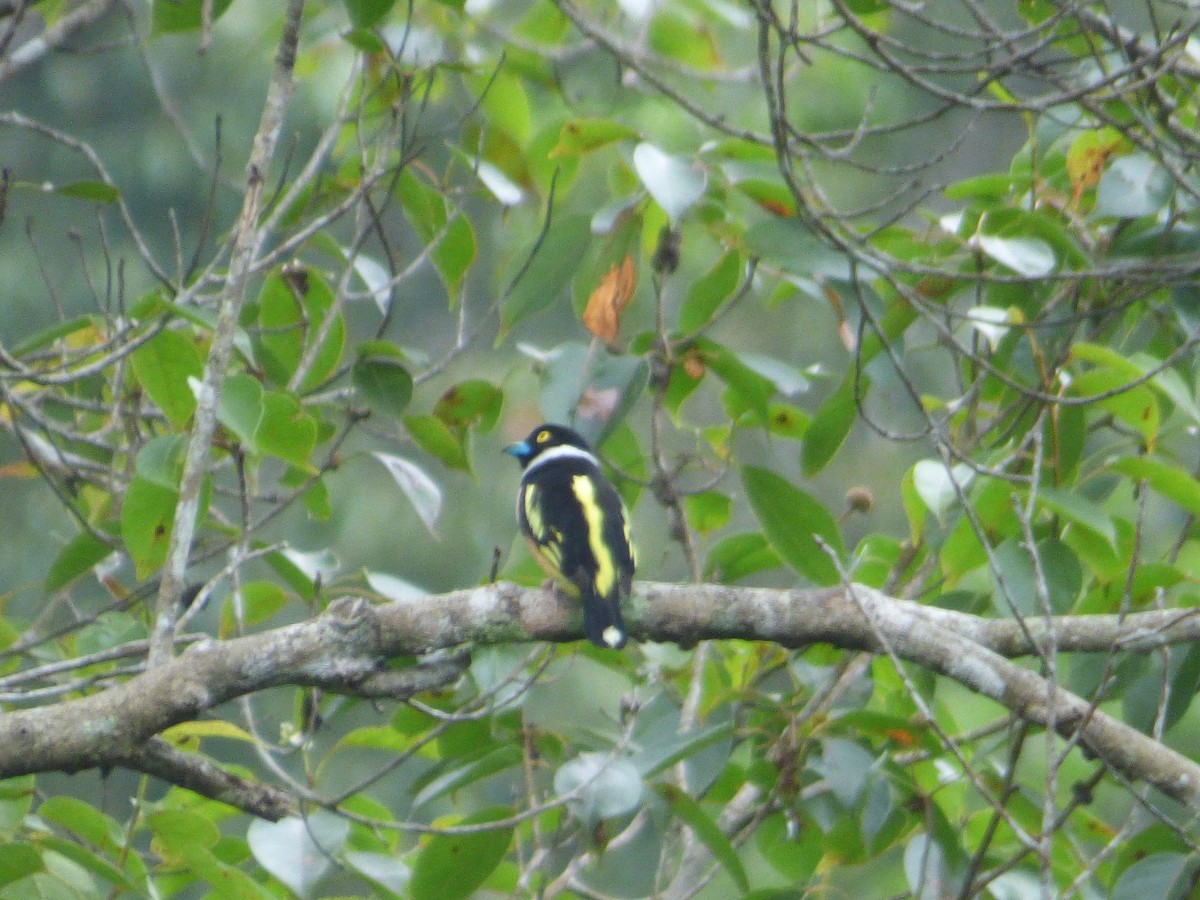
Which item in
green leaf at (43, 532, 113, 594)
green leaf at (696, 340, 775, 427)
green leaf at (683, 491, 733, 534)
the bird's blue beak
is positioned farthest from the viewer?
the bird's blue beak

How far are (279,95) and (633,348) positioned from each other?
1060mm

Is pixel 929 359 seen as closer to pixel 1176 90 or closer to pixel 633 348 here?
pixel 1176 90

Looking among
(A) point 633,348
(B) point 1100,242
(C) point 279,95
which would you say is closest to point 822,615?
(A) point 633,348

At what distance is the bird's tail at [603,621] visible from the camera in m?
3.12

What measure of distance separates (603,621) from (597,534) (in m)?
0.64

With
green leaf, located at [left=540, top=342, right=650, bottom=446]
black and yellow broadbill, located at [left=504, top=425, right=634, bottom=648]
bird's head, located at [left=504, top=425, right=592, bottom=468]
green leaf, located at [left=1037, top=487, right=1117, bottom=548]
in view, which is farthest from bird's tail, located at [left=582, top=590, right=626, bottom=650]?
bird's head, located at [left=504, top=425, right=592, bottom=468]

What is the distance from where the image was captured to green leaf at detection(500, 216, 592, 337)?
359cm

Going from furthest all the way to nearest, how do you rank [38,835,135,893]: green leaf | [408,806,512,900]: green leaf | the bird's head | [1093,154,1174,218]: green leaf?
the bird's head < [1093,154,1174,218]: green leaf < [408,806,512,900]: green leaf < [38,835,135,893]: green leaf

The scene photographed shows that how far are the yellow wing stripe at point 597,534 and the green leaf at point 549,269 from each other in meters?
0.59

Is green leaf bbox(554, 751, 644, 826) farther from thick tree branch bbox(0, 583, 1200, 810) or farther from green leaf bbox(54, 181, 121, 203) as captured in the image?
green leaf bbox(54, 181, 121, 203)

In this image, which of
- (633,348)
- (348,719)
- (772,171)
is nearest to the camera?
(772,171)

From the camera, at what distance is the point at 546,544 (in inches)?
150

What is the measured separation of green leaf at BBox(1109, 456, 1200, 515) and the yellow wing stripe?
1.14 metres

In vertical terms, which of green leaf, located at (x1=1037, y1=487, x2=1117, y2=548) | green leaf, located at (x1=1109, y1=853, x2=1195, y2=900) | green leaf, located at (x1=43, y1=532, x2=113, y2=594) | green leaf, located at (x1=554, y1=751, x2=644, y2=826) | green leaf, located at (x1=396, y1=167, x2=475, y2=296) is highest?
green leaf, located at (x1=396, y1=167, x2=475, y2=296)
